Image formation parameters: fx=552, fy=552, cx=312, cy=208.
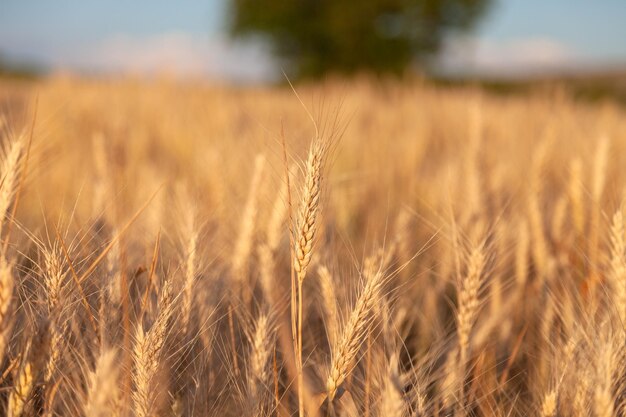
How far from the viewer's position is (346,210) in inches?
87.6

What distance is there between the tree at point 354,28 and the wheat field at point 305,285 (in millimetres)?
13888

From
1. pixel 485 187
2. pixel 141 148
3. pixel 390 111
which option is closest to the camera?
pixel 485 187

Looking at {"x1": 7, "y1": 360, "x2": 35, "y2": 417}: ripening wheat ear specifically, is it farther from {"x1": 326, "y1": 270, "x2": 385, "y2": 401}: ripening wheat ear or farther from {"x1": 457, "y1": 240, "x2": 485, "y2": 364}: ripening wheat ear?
{"x1": 457, "y1": 240, "x2": 485, "y2": 364}: ripening wheat ear

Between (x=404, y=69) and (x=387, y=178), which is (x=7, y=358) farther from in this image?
(x=404, y=69)

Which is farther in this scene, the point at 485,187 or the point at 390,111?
the point at 390,111

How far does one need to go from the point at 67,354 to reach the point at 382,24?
17.1 m

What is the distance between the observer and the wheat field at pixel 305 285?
2.65 ft

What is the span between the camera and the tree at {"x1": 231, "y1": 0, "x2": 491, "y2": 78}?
52.3 ft

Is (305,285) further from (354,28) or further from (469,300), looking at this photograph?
(354,28)

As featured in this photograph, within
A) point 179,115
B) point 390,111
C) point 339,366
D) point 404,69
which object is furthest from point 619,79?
point 339,366

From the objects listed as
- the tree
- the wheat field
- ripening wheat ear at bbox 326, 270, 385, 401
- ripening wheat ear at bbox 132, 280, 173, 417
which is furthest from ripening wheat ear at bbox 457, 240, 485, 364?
the tree

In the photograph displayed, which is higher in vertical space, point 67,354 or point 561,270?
point 67,354

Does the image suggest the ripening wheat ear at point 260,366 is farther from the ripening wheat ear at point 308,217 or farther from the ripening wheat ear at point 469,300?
the ripening wheat ear at point 469,300

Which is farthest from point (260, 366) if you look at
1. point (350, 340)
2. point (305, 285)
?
point (305, 285)
